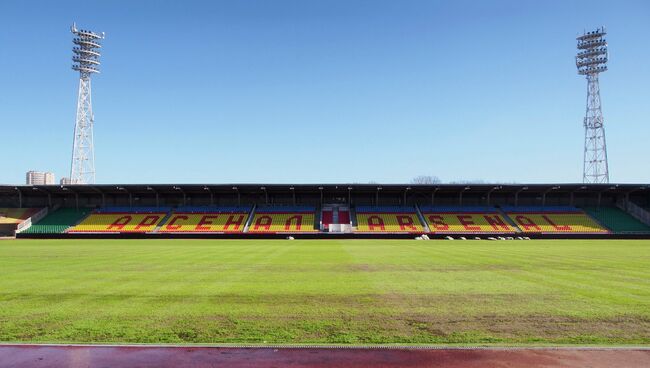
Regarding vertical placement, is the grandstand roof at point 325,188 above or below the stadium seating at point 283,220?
above

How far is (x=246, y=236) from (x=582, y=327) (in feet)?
148

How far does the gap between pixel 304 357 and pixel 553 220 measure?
184ft

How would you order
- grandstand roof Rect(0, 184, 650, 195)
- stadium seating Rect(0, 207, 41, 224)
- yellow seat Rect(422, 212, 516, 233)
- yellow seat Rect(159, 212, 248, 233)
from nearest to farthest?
yellow seat Rect(422, 212, 516, 233), yellow seat Rect(159, 212, 248, 233), stadium seating Rect(0, 207, 41, 224), grandstand roof Rect(0, 184, 650, 195)

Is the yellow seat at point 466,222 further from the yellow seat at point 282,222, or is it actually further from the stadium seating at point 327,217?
the yellow seat at point 282,222

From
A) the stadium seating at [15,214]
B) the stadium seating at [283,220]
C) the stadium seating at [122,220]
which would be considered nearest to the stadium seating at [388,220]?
the stadium seating at [283,220]

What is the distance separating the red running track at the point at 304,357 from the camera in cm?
623

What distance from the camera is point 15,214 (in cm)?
5578

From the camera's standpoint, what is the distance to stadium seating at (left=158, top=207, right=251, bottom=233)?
52.9 meters

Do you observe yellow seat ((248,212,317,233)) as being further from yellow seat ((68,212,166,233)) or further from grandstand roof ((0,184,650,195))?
yellow seat ((68,212,166,233))

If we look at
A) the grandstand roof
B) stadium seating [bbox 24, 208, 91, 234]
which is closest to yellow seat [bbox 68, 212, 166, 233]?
stadium seating [bbox 24, 208, 91, 234]

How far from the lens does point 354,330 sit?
7.79 meters

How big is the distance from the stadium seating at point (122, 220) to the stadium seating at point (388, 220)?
85.5 feet

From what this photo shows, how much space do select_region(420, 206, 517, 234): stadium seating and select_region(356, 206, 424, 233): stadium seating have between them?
1.77 m

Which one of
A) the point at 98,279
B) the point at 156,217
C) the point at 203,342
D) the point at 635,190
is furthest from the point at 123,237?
the point at 635,190
